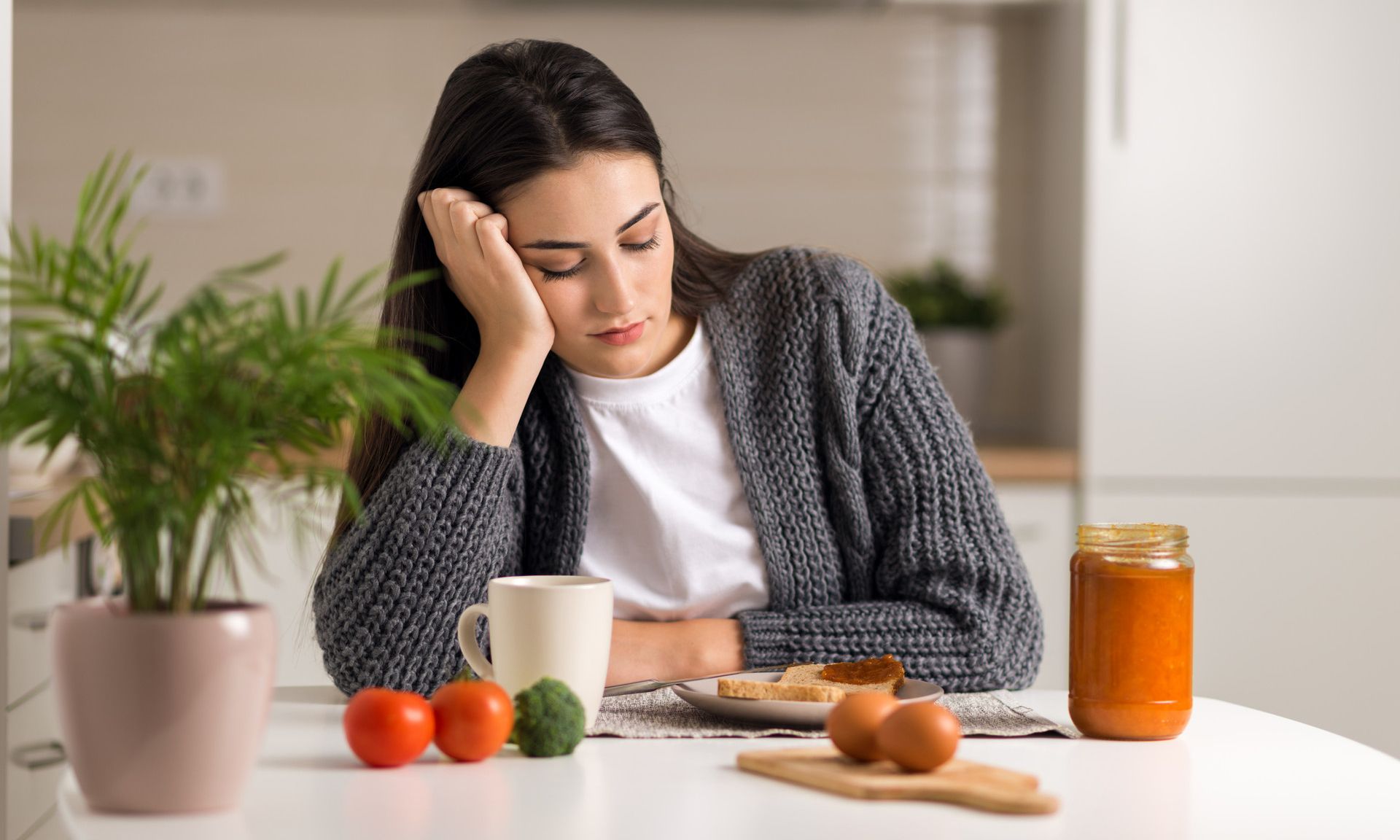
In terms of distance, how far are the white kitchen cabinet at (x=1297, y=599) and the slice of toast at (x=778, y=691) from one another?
185 cm

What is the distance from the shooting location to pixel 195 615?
71 cm

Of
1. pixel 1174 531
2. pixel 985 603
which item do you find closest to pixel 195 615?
pixel 1174 531

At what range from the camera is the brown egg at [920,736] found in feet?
2.59

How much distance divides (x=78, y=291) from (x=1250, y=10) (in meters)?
2.56

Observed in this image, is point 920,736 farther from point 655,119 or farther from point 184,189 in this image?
point 184,189

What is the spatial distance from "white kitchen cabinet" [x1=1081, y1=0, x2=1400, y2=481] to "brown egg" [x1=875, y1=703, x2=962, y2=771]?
2033mm

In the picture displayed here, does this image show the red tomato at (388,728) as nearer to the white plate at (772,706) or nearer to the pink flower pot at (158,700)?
the pink flower pot at (158,700)

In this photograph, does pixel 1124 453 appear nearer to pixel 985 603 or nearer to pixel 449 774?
pixel 985 603

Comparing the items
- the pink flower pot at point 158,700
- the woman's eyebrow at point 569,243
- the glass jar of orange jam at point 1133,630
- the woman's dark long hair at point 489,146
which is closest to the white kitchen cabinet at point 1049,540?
the woman's dark long hair at point 489,146

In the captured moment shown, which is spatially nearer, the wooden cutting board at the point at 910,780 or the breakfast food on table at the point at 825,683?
the wooden cutting board at the point at 910,780

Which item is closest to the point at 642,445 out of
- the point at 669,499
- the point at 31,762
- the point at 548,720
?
the point at 669,499

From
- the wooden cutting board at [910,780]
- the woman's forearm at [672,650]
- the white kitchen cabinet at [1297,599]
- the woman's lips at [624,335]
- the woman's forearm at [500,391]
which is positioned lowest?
the white kitchen cabinet at [1297,599]

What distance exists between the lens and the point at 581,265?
4.38 feet

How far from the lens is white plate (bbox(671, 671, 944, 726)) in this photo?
958mm
